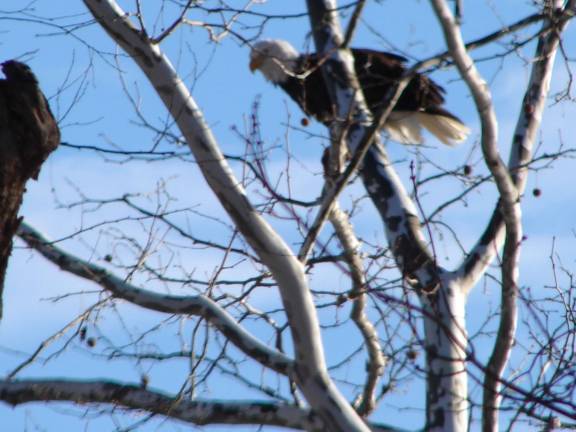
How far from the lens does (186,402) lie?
3662 millimetres

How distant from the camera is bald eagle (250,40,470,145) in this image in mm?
6852

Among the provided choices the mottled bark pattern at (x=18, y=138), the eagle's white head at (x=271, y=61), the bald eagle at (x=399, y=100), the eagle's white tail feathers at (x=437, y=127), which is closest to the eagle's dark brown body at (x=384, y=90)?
the bald eagle at (x=399, y=100)

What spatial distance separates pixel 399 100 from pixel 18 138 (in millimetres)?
4387

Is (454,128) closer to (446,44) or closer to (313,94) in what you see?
(313,94)

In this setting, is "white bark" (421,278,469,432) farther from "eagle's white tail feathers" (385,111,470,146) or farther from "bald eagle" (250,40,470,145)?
"eagle's white tail feathers" (385,111,470,146)

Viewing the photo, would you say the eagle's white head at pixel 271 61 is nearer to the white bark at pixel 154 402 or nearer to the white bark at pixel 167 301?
the white bark at pixel 167 301

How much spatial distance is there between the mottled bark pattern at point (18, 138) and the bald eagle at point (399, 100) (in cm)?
318

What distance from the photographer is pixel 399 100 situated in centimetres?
729

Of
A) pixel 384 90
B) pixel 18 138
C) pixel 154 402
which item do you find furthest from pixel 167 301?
pixel 384 90

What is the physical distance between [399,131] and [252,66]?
1649 millimetres

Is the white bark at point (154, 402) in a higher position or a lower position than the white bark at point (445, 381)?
lower

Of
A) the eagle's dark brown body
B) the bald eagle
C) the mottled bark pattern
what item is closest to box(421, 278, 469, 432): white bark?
the mottled bark pattern

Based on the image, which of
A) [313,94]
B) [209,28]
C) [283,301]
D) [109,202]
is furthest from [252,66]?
[283,301]

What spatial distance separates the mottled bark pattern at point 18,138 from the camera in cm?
315
